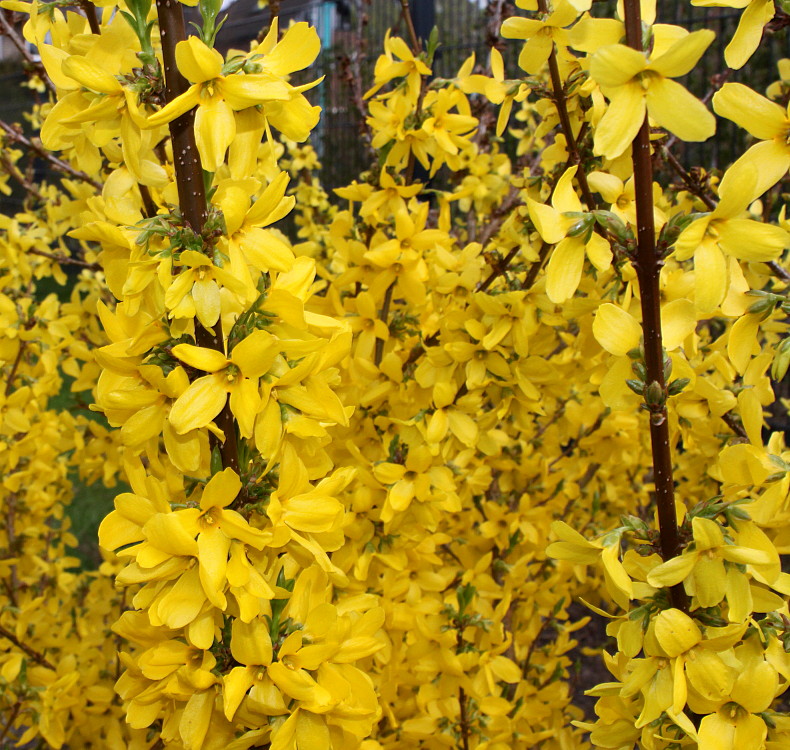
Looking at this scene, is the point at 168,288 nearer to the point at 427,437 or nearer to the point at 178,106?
the point at 178,106

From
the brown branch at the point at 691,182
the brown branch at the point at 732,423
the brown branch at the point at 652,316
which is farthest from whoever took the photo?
the brown branch at the point at 691,182

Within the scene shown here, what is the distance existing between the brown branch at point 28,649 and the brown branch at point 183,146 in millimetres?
1335

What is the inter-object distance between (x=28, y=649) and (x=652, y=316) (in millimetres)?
1765

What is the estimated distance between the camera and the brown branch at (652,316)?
90 centimetres

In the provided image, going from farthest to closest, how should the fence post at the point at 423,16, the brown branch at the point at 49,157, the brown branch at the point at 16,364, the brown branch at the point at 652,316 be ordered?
the fence post at the point at 423,16 → the brown branch at the point at 49,157 → the brown branch at the point at 16,364 → the brown branch at the point at 652,316

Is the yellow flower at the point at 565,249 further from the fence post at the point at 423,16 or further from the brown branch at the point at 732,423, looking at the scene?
the fence post at the point at 423,16

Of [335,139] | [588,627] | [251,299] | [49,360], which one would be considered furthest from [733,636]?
[335,139]

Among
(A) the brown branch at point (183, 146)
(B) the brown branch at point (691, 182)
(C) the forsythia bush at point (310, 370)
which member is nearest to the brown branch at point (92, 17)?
(C) the forsythia bush at point (310, 370)

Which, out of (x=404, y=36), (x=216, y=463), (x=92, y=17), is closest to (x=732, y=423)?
(x=216, y=463)

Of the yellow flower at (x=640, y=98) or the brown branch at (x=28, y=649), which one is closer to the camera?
the yellow flower at (x=640, y=98)

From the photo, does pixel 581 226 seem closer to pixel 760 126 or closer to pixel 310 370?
pixel 760 126

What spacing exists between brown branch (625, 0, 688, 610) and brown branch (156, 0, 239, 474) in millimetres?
523

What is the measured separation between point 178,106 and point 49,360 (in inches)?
58.8

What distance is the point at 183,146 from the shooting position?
957 millimetres
